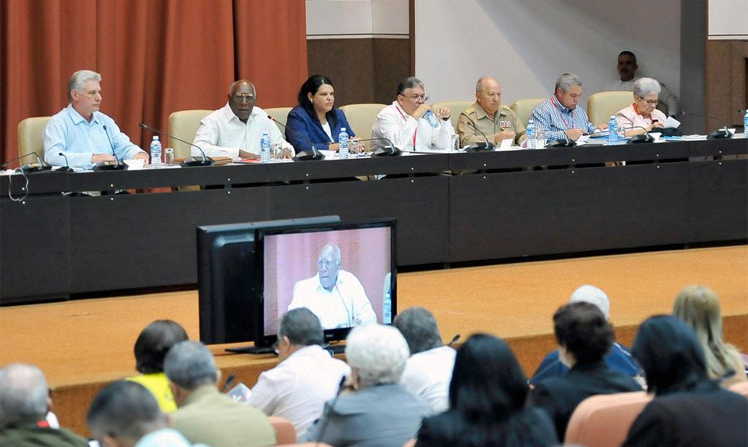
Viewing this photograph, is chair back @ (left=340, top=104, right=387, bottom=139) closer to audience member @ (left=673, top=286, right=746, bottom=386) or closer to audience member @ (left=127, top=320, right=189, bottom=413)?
audience member @ (left=127, top=320, right=189, bottom=413)

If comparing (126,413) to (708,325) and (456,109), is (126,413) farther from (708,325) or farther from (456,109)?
(456,109)

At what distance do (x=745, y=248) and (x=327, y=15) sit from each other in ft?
13.1

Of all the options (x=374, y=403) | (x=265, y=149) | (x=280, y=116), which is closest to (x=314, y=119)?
(x=280, y=116)

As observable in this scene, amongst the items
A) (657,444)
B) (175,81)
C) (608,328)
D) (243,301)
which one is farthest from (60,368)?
(175,81)

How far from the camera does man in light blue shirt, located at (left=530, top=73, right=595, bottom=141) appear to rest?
346 inches

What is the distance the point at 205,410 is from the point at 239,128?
469 centimetres

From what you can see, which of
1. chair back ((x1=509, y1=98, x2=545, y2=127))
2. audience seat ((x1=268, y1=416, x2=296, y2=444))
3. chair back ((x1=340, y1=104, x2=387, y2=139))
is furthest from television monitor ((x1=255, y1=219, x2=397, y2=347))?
chair back ((x1=509, y1=98, x2=545, y2=127))

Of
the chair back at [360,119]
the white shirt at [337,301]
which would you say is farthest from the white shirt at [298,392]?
the chair back at [360,119]

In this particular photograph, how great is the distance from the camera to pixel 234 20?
9.72 m

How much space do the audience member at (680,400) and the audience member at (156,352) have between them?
139cm

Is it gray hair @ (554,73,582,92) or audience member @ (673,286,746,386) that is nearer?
audience member @ (673,286,746,386)

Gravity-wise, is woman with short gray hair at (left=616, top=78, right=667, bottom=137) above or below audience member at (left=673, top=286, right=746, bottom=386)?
above

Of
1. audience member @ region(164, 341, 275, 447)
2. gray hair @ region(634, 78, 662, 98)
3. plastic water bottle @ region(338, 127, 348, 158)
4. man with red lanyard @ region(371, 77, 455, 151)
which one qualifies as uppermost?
gray hair @ region(634, 78, 662, 98)

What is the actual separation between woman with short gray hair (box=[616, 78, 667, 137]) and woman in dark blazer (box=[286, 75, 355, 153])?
1881mm
